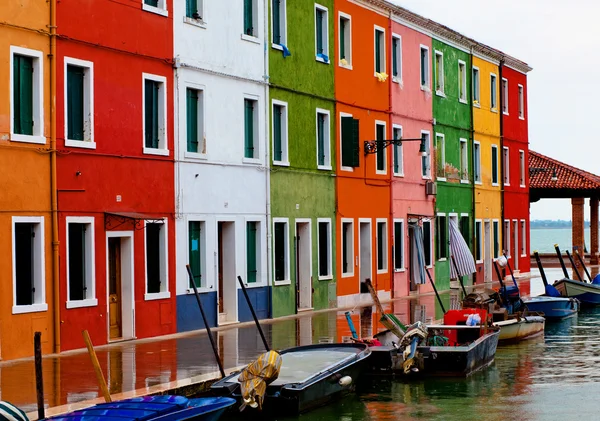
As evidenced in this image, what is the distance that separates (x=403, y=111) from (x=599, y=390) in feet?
69.4

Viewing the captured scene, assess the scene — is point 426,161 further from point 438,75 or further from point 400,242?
point 400,242

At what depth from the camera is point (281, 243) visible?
32.8m

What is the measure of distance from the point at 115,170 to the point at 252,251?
6.29 m

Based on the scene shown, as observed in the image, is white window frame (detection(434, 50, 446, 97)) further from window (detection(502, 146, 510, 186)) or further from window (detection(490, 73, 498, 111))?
window (detection(502, 146, 510, 186))

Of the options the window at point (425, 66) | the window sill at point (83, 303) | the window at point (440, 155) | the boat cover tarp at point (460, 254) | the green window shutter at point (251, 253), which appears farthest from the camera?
Answer: the window at point (440, 155)

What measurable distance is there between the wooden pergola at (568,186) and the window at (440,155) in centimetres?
1505

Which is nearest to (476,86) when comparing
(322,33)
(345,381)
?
(322,33)

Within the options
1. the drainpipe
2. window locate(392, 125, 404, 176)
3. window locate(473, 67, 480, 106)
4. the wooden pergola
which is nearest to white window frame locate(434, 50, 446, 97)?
window locate(473, 67, 480, 106)

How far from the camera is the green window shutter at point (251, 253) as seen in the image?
3112 centimetres

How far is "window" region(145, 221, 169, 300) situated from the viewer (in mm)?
27016

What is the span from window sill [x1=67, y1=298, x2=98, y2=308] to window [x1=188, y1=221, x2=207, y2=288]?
3969mm

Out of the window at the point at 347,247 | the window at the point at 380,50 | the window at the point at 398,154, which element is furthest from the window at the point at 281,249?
the window at the point at 398,154

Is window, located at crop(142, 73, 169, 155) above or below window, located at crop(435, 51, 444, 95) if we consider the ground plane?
below

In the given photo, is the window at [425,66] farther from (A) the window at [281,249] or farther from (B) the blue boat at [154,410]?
(B) the blue boat at [154,410]
